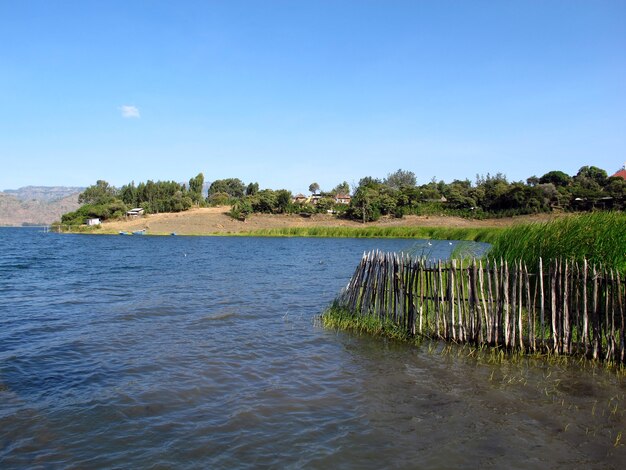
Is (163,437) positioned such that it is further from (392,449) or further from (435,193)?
(435,193)

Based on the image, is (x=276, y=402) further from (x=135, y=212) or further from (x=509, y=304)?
(x=135, y=212)

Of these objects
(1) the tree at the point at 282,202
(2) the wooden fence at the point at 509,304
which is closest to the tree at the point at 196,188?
(1) the tree at the point at 282,202

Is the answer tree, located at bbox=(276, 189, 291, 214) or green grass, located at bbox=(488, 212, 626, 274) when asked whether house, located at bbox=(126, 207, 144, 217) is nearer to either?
tree, located at bbox=(276, 189, 291, 214)

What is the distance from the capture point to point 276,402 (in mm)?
7559

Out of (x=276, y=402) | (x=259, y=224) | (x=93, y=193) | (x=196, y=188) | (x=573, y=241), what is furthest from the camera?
(x=93, y=193)

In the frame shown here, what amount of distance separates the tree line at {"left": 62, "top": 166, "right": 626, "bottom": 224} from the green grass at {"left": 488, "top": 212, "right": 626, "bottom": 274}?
66620 millimetres

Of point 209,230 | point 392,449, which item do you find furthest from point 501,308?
point 209,230

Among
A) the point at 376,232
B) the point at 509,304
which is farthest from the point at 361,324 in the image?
the point at 376,232

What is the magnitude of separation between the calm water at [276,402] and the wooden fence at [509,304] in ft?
2.10

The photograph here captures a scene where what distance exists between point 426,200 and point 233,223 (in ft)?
140

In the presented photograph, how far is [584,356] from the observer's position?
9016mm

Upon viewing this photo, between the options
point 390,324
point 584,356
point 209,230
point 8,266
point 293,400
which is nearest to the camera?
point 293,400

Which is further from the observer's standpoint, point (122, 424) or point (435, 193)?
point (435, 193)

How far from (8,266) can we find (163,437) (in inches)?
1163
